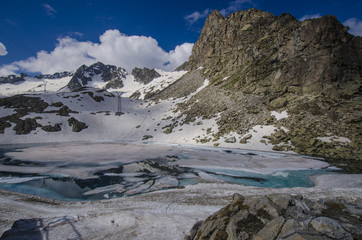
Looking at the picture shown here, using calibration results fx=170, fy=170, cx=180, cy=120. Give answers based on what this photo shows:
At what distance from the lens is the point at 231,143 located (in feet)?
92.1

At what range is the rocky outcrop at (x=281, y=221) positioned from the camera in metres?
3.21

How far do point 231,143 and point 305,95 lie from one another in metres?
16.7

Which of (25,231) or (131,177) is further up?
(25,231)

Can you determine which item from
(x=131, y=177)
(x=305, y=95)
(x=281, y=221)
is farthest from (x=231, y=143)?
(x=281, y=221)

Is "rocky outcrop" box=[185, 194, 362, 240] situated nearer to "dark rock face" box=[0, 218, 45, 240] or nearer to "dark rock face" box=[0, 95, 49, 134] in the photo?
"dark rock face" box=[0, 218, 45, 240]

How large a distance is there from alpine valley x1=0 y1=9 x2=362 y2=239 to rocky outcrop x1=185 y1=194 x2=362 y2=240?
0.10ft

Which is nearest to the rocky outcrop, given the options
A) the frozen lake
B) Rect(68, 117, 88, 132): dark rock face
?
the frozen lake

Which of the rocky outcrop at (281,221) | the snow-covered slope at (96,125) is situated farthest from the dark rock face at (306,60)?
the rocky outcrop at (281,221)

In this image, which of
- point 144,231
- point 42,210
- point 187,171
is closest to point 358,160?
point 187,171

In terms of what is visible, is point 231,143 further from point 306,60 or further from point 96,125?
point 96,125

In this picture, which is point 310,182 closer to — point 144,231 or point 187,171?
point 187,171

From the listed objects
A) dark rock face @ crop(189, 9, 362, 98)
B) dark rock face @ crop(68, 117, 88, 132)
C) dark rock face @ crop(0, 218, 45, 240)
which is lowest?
dark rock face @ crop(0, 218, 45, 240)

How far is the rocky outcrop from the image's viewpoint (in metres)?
3.21

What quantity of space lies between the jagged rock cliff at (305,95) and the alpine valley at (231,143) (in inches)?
8.1
